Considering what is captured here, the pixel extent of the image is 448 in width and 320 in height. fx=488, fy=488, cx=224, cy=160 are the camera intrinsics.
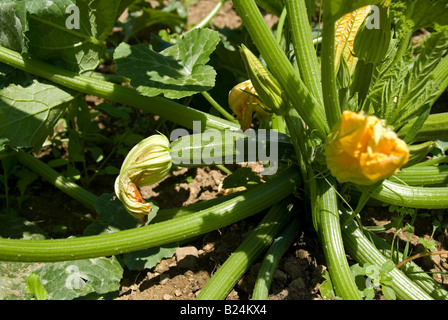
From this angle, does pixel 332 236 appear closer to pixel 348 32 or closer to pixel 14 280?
pixel 348 32

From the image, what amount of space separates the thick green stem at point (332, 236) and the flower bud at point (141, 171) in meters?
→ 0.58

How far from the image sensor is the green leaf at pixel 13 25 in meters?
2.09

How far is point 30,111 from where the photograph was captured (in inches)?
83.7

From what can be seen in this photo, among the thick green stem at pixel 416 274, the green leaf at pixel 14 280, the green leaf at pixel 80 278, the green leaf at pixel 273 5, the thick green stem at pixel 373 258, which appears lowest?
the green leaf at pixel 14 280

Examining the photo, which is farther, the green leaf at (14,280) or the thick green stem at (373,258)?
the green leaf at (14,280)

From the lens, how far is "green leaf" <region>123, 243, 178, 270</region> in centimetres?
194

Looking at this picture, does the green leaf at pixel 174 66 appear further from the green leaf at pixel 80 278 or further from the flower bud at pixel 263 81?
the green leaf at pixel 80 278

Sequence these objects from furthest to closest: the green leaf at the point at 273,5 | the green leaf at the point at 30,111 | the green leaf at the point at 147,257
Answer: the green leaf at the point at 273,5
the green leaf at the point at 30,111
the green leaf at the point at 147,257

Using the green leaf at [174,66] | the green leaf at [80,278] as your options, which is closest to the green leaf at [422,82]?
the green leaf at [174,66]

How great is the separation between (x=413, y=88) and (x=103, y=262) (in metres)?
1.31

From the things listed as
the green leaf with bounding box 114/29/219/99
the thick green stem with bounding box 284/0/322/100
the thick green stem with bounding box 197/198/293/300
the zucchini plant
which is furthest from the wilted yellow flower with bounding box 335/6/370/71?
the thick green stem with bounding box 197/198/293/300

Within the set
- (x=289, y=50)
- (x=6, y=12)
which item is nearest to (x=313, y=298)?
(x=289, y=50)

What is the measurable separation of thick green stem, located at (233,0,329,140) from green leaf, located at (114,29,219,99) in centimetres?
35

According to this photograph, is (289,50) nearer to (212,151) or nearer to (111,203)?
(212,151)
